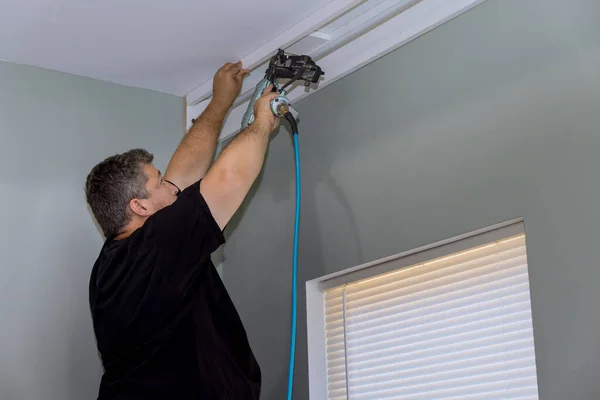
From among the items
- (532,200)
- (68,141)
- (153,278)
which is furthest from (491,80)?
(68,141)

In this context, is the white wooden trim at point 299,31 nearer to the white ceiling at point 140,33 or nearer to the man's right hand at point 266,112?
the white ceiling at point 140,33

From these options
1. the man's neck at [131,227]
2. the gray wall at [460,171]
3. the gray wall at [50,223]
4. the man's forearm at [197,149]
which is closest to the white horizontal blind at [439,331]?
the gray wall at [460,171]

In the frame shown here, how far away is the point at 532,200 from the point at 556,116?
0.67 ft

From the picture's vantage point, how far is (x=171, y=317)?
2.02m

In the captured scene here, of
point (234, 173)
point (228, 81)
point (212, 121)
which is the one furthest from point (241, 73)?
point (234, 173)

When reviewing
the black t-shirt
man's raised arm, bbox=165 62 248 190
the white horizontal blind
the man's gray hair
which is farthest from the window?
the man's gray hair

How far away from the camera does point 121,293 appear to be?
80.0 inches

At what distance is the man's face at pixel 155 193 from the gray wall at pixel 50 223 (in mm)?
565

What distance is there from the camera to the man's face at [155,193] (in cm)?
222

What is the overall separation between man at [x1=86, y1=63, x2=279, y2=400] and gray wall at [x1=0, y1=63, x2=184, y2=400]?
0.40 metres

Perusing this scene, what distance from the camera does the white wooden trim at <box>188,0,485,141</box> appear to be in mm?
2235

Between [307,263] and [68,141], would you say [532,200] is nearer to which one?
[307,263]

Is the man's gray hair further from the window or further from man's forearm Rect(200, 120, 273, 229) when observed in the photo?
the window

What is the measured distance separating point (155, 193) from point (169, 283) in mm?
357
